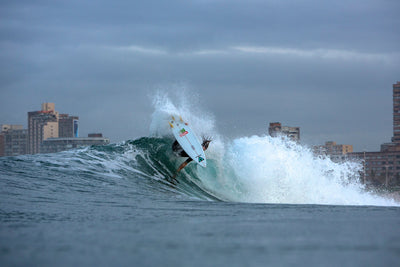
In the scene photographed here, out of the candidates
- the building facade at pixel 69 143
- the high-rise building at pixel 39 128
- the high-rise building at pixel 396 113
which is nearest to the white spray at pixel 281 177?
the high-rise building at pixel 396 113

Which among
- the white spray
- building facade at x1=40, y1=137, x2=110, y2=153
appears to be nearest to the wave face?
the white spray

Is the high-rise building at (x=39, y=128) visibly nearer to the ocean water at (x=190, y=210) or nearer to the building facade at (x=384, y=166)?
the building facade at (x=384, y=166)

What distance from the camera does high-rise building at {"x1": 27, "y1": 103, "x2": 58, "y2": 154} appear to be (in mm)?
142750

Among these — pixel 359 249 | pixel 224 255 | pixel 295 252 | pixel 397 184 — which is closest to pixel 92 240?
pixel 224 255

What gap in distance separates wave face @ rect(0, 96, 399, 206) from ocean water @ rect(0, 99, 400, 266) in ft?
0.17

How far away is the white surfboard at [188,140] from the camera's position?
20.1m

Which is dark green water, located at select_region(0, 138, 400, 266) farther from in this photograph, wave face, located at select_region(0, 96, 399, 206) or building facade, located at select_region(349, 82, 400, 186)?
building facade, located at select_region(349, 82, 400, 186)

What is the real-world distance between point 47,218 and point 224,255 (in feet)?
12.9

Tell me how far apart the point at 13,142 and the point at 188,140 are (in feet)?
435

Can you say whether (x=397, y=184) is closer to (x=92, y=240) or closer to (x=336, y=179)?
(x=336, y=179)

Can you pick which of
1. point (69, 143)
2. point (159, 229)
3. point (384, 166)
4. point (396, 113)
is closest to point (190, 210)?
point (159, 229)

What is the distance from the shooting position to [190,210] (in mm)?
10953

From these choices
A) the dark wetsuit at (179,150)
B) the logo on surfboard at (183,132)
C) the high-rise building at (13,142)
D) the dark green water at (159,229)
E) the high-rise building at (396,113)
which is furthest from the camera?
the high-rise building at (13,142)

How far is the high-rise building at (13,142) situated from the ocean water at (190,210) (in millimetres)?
127885
